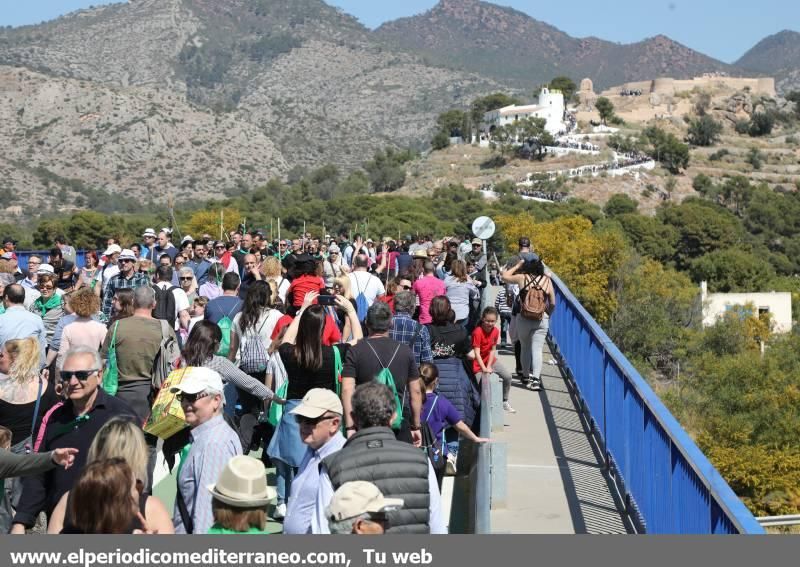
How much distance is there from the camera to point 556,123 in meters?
161

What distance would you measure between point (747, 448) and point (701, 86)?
163799 mm

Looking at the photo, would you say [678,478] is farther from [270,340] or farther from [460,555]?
[270,340]

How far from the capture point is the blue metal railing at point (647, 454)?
4875 millimetres

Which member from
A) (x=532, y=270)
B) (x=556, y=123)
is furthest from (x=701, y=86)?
(x=532, y=270)

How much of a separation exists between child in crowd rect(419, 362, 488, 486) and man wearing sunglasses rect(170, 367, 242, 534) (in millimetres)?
2386

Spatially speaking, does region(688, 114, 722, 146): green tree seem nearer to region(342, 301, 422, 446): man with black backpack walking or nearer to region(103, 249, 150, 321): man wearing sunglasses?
region(103, 249, 150, 321): man wearing sunglasses

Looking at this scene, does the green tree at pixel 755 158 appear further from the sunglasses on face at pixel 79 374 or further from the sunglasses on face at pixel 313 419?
the sunglasses on face at pixel 79 374

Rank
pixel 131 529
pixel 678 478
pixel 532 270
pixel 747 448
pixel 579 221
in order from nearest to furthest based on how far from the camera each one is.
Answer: pixel 131 529, pixel 678 478, pixel 532 270, pixel 747 448, pixel 579 221

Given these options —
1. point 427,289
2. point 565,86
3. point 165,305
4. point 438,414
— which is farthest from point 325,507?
point 565,86

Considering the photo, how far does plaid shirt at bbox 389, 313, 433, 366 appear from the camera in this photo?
7941 mm

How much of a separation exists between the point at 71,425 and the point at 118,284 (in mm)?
5272

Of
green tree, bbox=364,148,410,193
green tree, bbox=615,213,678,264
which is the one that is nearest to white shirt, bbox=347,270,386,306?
green tree, bbox=615,213,678,264

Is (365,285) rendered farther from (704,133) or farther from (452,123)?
(452,123)

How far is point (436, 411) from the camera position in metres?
7.76
